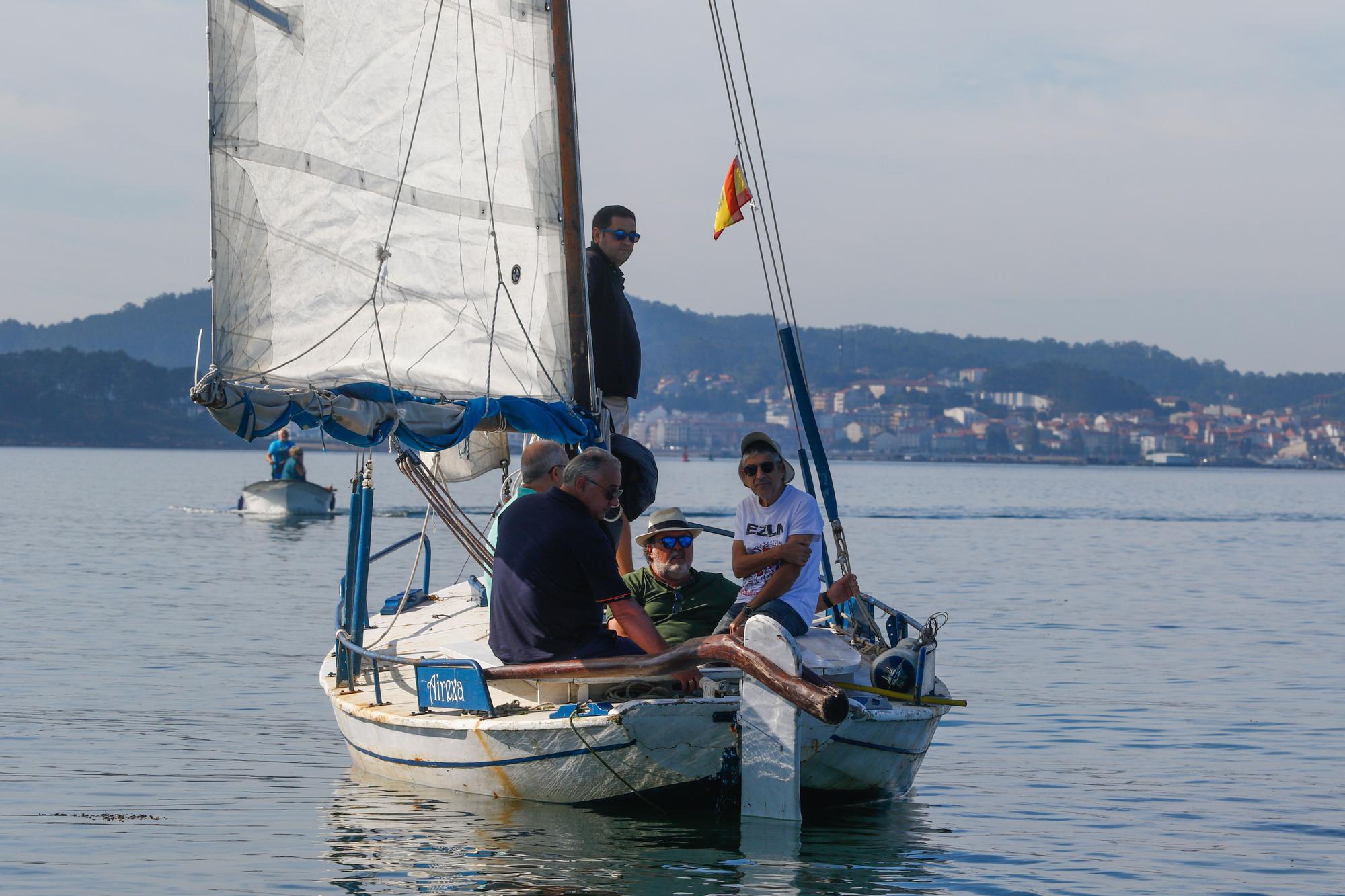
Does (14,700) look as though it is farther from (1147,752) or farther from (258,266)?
(1147,752)

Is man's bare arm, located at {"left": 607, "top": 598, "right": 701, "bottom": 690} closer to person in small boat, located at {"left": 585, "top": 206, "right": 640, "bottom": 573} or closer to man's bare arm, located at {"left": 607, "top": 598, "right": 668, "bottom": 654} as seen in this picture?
man's bare arm, located at {"left": 607, "top": 598, "right": 668, "bottom": 654}

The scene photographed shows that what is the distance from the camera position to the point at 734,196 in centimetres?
1439

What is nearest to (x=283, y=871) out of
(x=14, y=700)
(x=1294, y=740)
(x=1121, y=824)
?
(x=1121, y=824)

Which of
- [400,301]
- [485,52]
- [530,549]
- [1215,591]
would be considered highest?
[485,52]

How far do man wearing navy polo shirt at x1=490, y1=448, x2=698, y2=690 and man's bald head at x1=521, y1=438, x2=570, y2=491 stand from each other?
1.00 meters

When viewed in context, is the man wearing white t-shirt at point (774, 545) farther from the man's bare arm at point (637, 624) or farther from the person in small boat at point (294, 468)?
the person in small boat at point (294, 468)

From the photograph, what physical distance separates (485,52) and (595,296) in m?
1.99

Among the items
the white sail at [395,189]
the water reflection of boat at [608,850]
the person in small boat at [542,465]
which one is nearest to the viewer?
the water reflection of boat at [608,850]

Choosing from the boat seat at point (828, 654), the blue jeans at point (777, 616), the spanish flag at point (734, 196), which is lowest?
the boat seat at point (828, 654)

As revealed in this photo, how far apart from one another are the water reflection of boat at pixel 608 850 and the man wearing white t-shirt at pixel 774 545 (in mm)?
1326

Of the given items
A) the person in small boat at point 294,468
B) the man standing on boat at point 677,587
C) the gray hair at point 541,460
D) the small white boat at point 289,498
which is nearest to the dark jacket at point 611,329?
the gray hair at point 541,460

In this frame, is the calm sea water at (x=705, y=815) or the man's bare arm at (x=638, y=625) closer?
the man's bare arm at (x=638, y=625)

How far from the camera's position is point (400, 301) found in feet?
40.4

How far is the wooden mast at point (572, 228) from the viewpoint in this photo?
40.3ft
